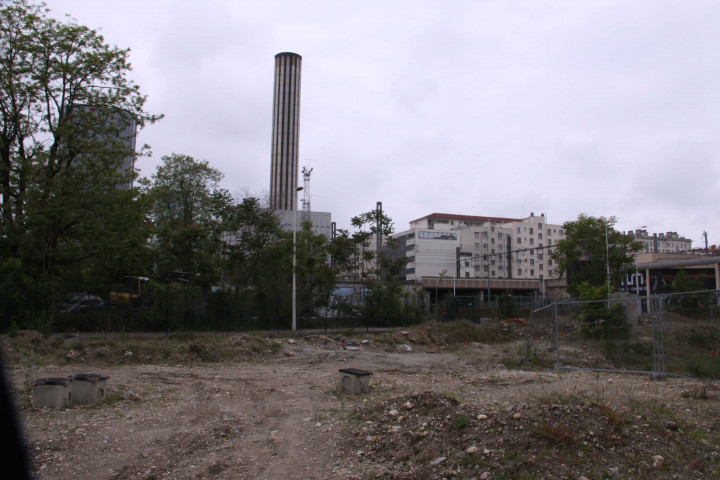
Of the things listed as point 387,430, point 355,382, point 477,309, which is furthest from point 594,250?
point 387,430

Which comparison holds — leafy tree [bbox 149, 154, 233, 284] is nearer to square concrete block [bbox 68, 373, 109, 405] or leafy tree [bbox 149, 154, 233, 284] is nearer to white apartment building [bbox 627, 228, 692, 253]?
square concrete block [bbox 68, 373, 109, 405]

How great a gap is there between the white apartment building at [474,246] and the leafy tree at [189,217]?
5417 cm

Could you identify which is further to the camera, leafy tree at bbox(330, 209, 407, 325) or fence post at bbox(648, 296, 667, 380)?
leafy tree at bbox(330, 209, 407, 325)

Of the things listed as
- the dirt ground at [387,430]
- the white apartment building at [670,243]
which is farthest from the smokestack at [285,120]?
the white apartment building at [670,243]

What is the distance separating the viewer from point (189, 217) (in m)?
43.4

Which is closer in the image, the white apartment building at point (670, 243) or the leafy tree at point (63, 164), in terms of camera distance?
the leafy tree at point (63, 164)

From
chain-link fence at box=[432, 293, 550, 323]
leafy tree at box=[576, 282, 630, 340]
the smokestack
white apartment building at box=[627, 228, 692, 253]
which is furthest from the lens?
white apartment building at box=[627, 228, 692, 253]

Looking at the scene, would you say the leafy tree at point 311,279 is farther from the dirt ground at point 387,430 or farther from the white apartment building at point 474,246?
the white apartment building at point 474,246

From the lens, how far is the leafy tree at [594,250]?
50281 millimetres

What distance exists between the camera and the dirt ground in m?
5.61

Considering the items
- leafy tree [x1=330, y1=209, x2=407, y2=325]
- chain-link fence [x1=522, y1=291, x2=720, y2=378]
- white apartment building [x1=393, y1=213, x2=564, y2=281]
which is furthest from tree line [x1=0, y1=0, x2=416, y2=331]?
white apartment building [x1=393, y1=213, x2=564, y2=281]

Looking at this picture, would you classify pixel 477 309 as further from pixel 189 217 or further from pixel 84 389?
pixel 84 389

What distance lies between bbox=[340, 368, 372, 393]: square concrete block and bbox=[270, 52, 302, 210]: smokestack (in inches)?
2355

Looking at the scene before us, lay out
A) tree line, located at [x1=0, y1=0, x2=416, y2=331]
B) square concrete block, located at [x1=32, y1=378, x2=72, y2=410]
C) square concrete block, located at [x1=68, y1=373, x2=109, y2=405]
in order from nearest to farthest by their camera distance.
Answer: square concrete block, located at [x1=32, y1=378, x2=72, y2=410] → square concrete block, located at [x1=68, y1=373, x2=109, y2=405] → tree line, located at [x1=0, y1=0, x2=416, y2=331]
